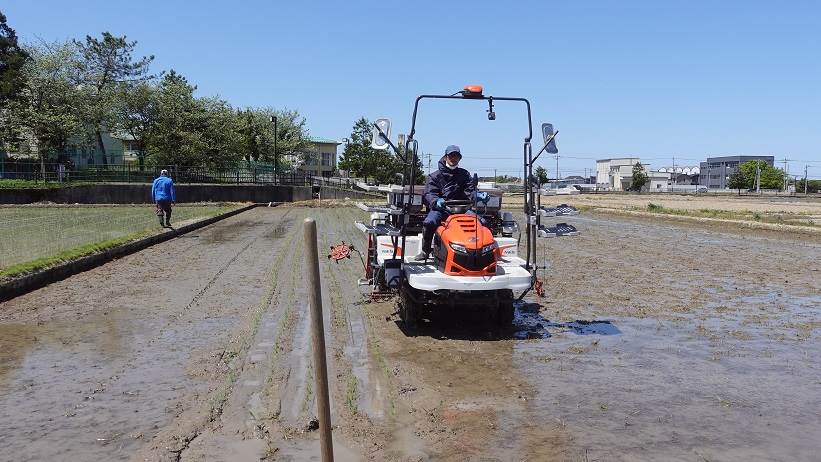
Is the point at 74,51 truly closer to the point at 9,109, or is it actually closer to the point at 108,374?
the point at 9,109

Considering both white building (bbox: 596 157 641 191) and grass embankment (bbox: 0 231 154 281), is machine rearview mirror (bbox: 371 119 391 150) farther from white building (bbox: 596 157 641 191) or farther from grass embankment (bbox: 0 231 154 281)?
white building (bbox: 596 157 641 191)

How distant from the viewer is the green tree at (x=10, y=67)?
4131 centimetres

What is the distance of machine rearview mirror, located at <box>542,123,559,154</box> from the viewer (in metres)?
7.55

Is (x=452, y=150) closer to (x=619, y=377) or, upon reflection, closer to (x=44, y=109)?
(x=619, y=377)

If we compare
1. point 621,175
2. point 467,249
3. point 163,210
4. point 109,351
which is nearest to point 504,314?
point 467,249

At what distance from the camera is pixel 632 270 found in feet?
44.7

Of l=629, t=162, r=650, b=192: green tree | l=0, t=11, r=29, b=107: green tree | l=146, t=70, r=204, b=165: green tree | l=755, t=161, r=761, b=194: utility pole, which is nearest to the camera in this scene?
l=0, t=11, r=29, b=107: green tree

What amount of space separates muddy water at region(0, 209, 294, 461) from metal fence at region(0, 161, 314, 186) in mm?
33620

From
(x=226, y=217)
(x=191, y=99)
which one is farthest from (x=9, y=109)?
(x=226, y=217)

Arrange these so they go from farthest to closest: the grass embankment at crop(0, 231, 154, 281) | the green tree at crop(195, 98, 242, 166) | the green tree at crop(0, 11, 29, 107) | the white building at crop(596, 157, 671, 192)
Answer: the white building at crop(596, 157, 671, 192) < the green tree at crop(195, 98, 242, 166) < the green tree at crop(0, 11, 29, 107) < the grass embankment at crop(0, 231, 154, 281)

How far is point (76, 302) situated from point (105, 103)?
44054 millimetres

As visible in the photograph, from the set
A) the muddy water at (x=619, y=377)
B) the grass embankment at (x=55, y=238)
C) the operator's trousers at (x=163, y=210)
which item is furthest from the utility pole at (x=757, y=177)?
the muddy water at (x=619, y=377)

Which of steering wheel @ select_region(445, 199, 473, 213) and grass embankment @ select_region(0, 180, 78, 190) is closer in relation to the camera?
steering wheel @ select_region(445, 199, 473, 213)

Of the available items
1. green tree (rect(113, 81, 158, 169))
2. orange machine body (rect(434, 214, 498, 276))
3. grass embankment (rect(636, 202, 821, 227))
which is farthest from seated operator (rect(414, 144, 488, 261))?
green tree (rect(113, 81, 158, 169))
